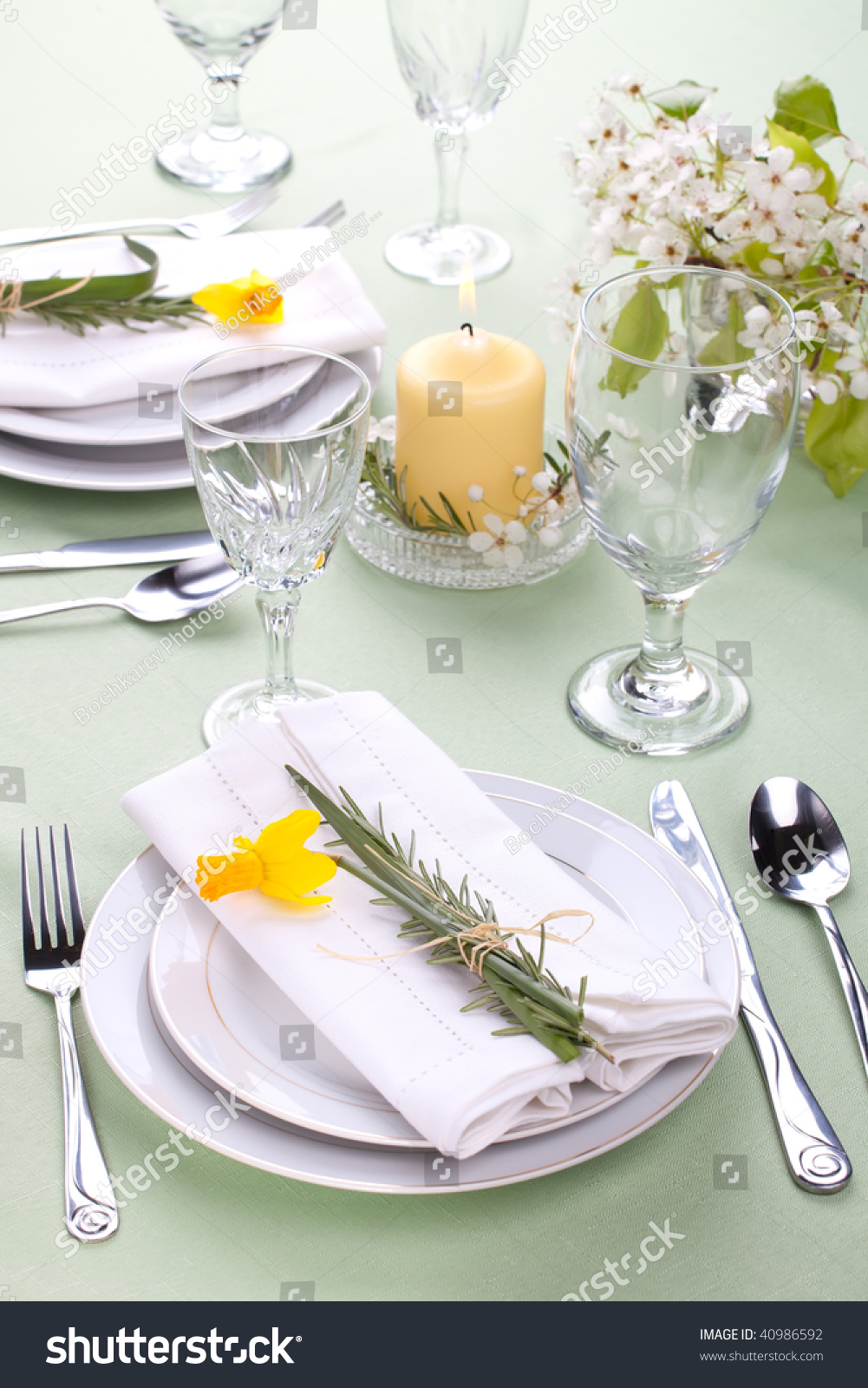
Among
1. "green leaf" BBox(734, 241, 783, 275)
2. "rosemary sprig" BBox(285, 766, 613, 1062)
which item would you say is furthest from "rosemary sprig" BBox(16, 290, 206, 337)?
"rosemary sprig" BBox(285, 766, 613, 1062)

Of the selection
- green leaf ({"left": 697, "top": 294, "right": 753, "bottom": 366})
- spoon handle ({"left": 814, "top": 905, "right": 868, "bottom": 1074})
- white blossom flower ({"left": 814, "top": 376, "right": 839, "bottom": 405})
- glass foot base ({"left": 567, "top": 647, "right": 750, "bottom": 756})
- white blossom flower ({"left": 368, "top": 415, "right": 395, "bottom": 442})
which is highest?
green leaf ({"left": 697, "top": 294, "right": 753, "bottom": 366})

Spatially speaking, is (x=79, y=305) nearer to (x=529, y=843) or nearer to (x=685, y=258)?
(x=685, y=258)

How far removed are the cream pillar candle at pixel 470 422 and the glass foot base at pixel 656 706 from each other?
0.53ft

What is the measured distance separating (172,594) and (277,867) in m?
0.37

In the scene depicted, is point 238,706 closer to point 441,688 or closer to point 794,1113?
point 441,688

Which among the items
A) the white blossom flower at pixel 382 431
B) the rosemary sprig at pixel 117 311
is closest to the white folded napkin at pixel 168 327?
the rosemary sprig at pixel 117 311

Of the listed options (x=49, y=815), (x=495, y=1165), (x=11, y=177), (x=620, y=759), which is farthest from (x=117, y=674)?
(x=11, y=177)

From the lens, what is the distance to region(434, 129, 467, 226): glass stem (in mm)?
1418

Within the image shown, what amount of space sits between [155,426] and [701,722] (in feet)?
1.66

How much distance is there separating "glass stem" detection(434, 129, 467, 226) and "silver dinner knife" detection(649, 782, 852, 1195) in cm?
89

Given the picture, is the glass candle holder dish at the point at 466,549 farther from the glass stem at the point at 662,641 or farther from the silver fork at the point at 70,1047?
the silver fork at the point at 70,1047

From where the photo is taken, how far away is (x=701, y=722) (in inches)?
36.0

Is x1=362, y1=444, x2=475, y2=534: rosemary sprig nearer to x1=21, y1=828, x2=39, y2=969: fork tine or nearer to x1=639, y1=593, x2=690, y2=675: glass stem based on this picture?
x1=639, y1=593, x2=690, y2=675: glass stem

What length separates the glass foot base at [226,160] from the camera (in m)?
1.55
